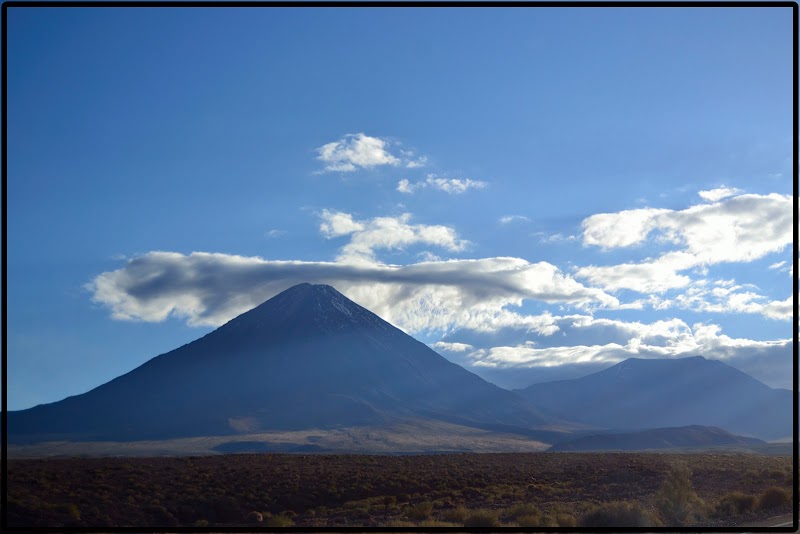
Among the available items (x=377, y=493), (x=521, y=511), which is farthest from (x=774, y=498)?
(x=377, y=493)

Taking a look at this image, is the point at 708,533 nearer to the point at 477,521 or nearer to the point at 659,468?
the point at 477,521

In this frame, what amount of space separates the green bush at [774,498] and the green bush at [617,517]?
5.82 metres

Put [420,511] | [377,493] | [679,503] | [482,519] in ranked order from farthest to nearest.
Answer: [377,493] < [420,511] < [679,503] < [482,519]

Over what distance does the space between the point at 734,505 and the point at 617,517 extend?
634 centimetres

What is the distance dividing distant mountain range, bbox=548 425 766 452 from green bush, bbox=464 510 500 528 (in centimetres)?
12568

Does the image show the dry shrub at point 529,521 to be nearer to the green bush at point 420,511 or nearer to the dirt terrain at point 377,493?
the dirt terrain at point 377,493

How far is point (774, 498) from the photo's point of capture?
1121 inches

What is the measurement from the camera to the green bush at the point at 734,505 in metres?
27.1

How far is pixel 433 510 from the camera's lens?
31.0 m

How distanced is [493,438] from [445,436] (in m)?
9.99

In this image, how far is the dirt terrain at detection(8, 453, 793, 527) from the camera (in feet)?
87.8

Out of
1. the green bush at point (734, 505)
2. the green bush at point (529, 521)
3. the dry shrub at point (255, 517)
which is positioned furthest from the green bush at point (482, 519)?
the dry shrub at point (255, 517)

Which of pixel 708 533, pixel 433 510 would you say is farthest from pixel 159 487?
pixel 708 533

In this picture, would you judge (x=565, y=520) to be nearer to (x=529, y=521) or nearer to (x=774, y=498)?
(x=529, y=521)
